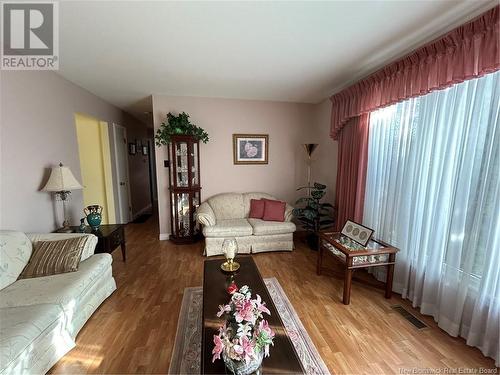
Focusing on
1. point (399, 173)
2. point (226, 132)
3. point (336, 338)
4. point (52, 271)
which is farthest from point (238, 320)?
point (226, 132)

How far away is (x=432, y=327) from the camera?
1.84 m

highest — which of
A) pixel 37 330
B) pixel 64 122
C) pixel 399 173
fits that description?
pixel 64 122

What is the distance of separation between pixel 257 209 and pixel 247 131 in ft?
4.61

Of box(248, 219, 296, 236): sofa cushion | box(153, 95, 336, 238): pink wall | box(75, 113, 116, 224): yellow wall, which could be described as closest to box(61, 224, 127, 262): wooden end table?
box(153, 95, 336, 238): pink wall

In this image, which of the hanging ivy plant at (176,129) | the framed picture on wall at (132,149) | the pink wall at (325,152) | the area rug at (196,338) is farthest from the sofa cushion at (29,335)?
the framed picture on wall at (132,149)

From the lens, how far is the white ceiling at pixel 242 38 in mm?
1481

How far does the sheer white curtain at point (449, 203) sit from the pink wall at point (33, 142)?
374cm

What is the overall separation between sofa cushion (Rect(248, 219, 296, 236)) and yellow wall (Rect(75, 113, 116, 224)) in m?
2.95

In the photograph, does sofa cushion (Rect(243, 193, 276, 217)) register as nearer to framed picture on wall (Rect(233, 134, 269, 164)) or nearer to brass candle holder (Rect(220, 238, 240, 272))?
framed picture on wall (Rect(233, 134, 269, 164))

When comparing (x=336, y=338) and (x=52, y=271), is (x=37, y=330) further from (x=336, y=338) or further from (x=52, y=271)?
(x=336, y=338)

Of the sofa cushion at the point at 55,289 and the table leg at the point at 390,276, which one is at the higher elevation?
the sofa cushion at the point at 55,289

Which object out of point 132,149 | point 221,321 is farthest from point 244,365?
point 132,149

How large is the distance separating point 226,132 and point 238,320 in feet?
10.6

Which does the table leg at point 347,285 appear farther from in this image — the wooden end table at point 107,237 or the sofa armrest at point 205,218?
the wooden end table at point 107,237
